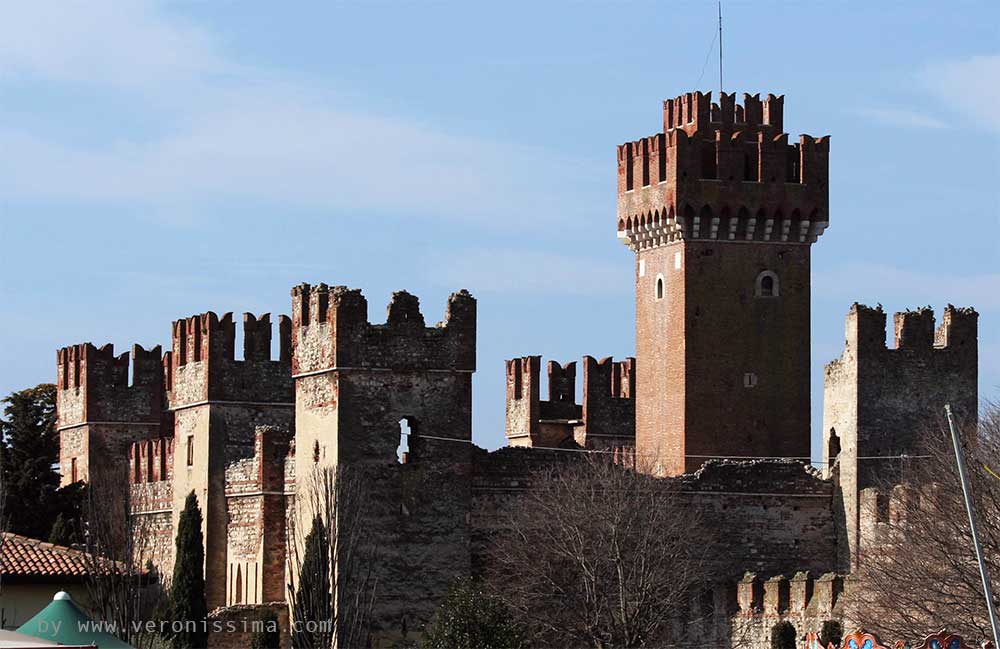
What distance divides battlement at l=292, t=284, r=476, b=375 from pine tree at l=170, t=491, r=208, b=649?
586cm

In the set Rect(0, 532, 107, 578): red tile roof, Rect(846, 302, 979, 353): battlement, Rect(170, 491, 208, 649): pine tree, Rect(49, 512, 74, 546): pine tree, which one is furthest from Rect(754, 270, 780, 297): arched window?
Rect(49, 512, 74, 546): pine tree

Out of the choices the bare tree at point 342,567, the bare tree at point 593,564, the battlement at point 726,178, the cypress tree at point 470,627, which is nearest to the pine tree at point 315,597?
the bare tree at point 342,567

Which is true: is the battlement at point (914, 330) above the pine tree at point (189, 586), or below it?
above

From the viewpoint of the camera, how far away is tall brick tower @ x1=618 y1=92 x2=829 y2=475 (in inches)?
2689

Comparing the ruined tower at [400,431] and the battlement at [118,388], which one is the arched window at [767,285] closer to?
the ruined tower at [400,431]

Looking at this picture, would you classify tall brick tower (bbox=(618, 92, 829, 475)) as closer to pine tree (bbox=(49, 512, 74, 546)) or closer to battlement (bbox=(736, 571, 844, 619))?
battlement (bbox=(736, 571, 844, 619))

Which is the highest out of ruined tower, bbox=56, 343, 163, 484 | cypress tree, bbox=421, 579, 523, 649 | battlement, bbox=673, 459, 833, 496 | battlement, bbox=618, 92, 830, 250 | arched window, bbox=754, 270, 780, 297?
battlement, bbox=618, 92, 830, 250

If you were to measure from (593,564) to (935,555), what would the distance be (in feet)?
24.0

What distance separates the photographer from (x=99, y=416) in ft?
258

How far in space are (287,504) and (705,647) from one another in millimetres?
10239

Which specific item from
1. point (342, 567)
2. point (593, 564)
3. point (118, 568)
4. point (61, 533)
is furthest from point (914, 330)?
point (61, 533)

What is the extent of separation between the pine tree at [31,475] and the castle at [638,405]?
1.24 meters

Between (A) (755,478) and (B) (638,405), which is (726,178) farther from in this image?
(A) (755,478)

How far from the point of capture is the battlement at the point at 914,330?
64062 millimetres
